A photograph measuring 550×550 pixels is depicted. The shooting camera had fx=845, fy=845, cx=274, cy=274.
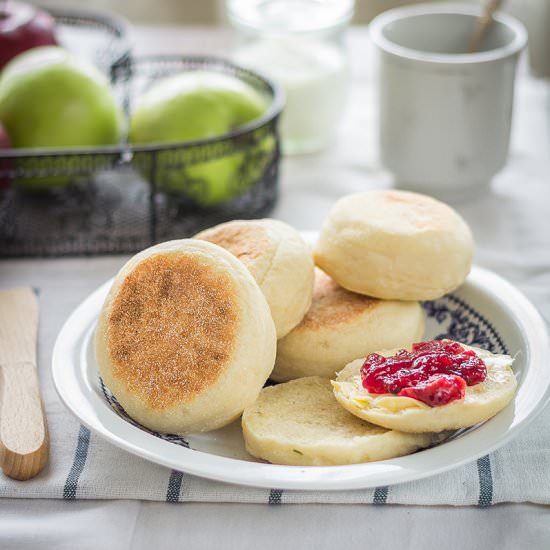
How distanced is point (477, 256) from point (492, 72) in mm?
298

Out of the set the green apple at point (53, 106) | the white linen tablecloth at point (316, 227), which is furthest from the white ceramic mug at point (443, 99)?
the green apple at point (53, 106)

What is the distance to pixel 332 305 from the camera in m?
1.01

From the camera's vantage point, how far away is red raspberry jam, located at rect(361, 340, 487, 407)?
2.68 ft

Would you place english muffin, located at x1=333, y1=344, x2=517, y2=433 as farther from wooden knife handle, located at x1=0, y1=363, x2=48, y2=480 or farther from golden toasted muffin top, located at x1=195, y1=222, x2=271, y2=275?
wooden knife handle, located at x1=0, y1=363, x2=48, y2=480

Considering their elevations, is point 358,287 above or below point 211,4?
above

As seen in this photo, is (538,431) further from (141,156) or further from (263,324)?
(141,156)

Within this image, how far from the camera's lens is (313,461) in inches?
31.9

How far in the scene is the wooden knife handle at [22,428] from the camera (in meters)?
0.87

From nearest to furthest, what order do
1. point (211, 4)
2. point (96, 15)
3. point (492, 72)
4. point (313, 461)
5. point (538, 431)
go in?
point (313, 461) < point (538, 431) < point (492, 72) < point (96, 15) < point (211, 4)

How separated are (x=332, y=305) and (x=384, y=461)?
0.27 metres

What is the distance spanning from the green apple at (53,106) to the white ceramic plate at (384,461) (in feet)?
1.41

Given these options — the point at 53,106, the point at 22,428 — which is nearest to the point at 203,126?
the point at 53,106

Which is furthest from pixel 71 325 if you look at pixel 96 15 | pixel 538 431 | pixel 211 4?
pixel 211 4

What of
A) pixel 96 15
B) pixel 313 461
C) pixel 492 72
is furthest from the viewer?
pixel 96 15
